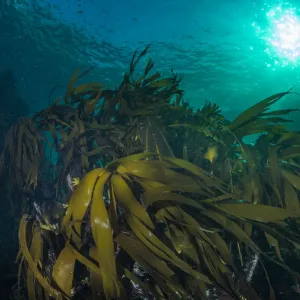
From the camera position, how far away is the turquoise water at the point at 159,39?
1192cm

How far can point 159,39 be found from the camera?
13.8 meters

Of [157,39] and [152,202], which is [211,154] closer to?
[152,202]

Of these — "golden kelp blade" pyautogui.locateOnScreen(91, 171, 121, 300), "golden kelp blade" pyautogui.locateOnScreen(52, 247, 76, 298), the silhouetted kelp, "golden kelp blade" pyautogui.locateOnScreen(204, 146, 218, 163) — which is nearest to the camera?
"golden kelp blade" pyautogui.locateOnScreen(91, 171, 121, 300)

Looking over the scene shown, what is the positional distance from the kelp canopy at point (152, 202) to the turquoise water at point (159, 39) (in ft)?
35.1

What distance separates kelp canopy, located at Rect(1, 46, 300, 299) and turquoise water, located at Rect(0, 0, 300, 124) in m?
10.7

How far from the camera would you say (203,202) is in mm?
1864

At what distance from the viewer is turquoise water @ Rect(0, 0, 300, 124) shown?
11.9m

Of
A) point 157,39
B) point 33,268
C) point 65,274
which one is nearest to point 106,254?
point 65,274

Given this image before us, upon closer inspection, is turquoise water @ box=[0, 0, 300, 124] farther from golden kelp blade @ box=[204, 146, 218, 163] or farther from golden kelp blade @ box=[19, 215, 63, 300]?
golden kelp blade @ box=[19, 215, 63, 300]

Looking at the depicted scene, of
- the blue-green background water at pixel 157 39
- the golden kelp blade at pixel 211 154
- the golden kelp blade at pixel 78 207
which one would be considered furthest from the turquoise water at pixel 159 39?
the golden kelp blade at pixel 78 207

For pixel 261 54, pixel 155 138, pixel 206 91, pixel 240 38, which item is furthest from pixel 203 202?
pixel 206 91

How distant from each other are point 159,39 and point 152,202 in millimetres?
13790

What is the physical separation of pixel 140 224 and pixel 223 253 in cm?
69

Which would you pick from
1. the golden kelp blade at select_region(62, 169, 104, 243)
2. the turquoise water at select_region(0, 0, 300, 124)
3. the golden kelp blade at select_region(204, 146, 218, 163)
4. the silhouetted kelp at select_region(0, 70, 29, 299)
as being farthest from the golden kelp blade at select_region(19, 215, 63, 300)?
the turquoise water at select_region(0, 0, 300, 124)
